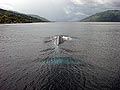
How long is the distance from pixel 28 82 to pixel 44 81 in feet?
8.46

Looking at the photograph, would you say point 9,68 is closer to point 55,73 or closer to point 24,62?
point 24,62

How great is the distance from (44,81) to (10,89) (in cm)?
566

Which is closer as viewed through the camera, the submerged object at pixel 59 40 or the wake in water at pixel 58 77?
the wake in water at pixel 58 77

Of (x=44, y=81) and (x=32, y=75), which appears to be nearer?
(x=44, y=81)

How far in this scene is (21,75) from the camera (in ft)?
107

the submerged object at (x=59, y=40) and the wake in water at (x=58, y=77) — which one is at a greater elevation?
the wake in water at (x=58, y=77)

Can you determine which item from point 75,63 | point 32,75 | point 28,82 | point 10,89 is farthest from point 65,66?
point 10,89

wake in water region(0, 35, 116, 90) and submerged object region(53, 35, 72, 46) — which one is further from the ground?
wake in water region(0, 35, 116, 90)

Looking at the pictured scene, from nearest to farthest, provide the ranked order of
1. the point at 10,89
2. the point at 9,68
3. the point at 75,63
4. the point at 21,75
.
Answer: the point at 10,89, the point at 21,75, the point at 9,68, the point at 75,63

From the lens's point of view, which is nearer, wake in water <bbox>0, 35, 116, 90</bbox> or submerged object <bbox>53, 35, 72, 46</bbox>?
wake in water <bbox>0, 35, 116, 90</bbox>

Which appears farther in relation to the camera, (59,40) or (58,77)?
(59,40)

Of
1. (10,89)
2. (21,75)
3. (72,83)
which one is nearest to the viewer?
(10,89)

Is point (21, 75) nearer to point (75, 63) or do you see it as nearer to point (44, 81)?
point (44, 81)

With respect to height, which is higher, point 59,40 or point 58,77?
point 58,77
